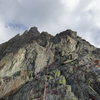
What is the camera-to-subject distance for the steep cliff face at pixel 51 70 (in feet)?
183

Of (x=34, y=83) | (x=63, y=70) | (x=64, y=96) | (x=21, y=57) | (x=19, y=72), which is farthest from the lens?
(x=21, y=57)

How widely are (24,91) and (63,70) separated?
1499 centimetres

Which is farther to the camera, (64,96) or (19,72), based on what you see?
(19,72)

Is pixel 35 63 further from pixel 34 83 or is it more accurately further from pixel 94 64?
pixel 94 64

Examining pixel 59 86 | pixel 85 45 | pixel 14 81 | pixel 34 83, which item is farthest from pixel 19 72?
pixel 85 45

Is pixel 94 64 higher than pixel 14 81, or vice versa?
pixel 94 64

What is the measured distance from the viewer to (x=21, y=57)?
260 ft

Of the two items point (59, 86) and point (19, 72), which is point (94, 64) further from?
point (19, 72)

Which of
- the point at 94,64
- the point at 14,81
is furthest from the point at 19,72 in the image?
the point at 94,64

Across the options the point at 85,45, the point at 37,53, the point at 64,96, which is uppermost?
the point at 85,45

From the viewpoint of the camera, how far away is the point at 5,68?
74.2 meters

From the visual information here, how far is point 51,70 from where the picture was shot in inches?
2766

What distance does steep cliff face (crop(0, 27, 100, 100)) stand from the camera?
2197 inches

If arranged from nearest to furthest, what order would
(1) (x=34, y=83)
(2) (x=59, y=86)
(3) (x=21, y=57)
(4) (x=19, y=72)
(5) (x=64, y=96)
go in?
(5) (x=64, y=96) → (2) (x=59, y=86) → (1) (x=34, y=83) → (4) (x=19, y=72) → (3) (x=21, y=57)
